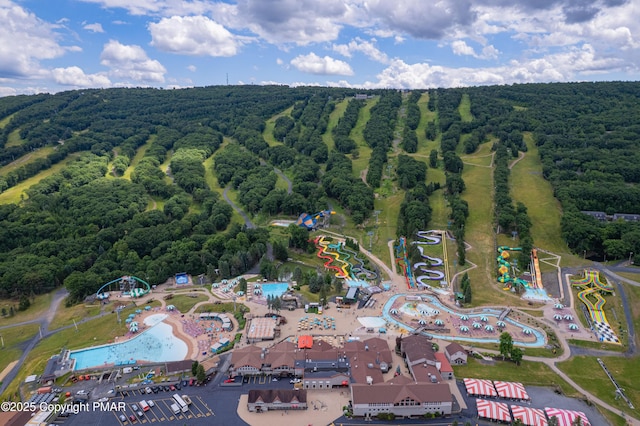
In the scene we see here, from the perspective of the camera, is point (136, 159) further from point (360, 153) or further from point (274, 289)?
point (274, 289)

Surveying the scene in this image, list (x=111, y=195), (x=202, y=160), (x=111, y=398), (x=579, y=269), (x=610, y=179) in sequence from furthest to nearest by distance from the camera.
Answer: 1. (x=202, y=160)
2. (x=111, y=195)
3. (x=610, y=179)
4. (x=579, y=269)
5. (x=111, y=398)

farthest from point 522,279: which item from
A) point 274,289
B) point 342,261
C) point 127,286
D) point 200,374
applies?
point 127,286

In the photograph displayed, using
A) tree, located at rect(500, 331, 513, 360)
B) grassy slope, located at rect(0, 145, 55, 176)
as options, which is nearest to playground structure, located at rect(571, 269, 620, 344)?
tree, located at rect(500, 331, 513, 360)

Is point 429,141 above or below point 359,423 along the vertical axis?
above

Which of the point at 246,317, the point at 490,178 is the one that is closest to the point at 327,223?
the point at 246,317

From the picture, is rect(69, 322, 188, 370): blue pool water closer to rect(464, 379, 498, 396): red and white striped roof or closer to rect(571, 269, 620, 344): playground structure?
rect(464, 379, 498, 396): red and white striped roof

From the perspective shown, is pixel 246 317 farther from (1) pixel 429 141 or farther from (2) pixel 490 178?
(1) pixel 429 141
